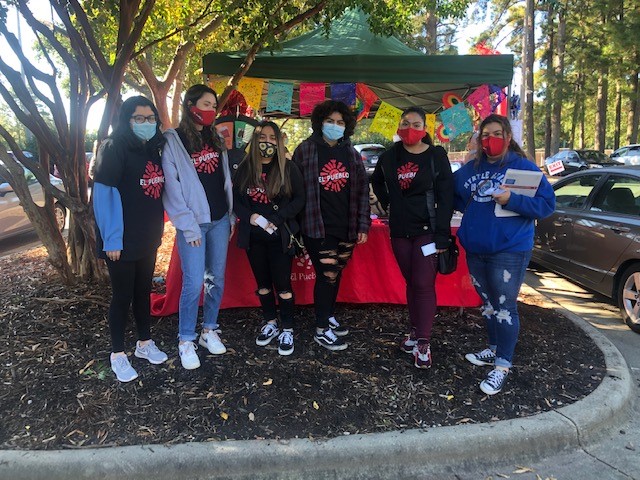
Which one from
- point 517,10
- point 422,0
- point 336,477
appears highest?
point 517,10

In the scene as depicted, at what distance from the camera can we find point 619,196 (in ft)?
16.4

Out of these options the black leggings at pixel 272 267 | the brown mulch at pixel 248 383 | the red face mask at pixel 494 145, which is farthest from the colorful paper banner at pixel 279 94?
the red face mask at pixel 494 145

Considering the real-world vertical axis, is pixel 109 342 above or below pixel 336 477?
above

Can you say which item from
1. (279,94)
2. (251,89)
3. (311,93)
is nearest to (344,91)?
(311,93)

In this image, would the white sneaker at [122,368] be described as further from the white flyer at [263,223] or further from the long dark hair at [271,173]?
the long dark hair at [271,173]

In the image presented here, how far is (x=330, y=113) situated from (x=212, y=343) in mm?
1916

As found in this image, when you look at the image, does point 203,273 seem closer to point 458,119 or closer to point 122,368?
point 122,368

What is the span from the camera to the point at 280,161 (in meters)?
3.30

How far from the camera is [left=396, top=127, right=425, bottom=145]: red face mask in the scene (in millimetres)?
3150

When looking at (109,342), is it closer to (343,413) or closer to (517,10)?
(343,413)

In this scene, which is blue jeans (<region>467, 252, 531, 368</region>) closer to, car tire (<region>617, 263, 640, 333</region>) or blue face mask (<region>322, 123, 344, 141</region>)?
blue face mask (<region>322, 123, 344, 141</region>)

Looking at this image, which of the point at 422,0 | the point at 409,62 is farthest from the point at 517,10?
the point at 409,62

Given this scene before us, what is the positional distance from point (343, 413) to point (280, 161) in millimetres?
1755

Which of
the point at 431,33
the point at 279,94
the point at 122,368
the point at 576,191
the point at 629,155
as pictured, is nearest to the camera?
the point at 122,368
